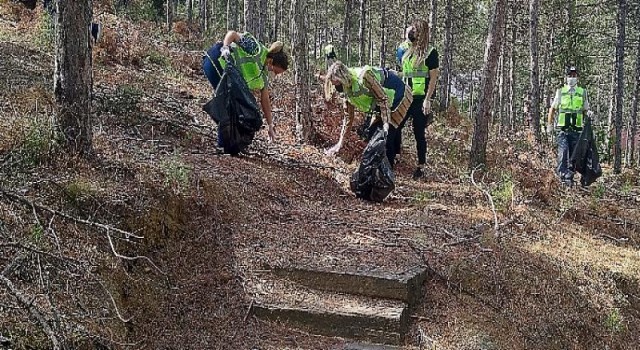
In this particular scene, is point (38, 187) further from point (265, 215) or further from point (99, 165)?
point (265, 215)

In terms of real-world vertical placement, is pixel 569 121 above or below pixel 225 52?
below

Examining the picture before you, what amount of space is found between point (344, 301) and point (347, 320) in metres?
0.28

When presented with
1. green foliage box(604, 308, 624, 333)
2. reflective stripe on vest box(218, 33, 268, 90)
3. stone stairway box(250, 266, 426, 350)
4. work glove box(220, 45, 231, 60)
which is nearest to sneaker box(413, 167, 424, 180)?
reflective stripe on vest box(218, 33, 268, 90)

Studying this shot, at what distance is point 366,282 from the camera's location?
208 inches

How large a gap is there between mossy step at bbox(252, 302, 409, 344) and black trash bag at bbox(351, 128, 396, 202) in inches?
99.4

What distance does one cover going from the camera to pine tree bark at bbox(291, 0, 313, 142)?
29.5 ft

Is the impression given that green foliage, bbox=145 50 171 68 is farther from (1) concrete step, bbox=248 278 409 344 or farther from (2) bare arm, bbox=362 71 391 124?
(1) concrete step, bbox=248 278 409 344

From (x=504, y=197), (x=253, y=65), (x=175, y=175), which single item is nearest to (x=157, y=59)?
(x=253, y=65)

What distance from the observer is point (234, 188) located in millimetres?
6562

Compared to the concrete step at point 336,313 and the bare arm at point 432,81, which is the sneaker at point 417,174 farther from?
the concrete step at point 336,313

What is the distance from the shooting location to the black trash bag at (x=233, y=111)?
7246mm

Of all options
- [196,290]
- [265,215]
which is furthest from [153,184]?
[265,215]

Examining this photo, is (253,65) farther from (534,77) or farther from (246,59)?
(534,77)

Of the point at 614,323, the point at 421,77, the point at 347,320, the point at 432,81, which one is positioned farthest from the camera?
the point at 421,77
